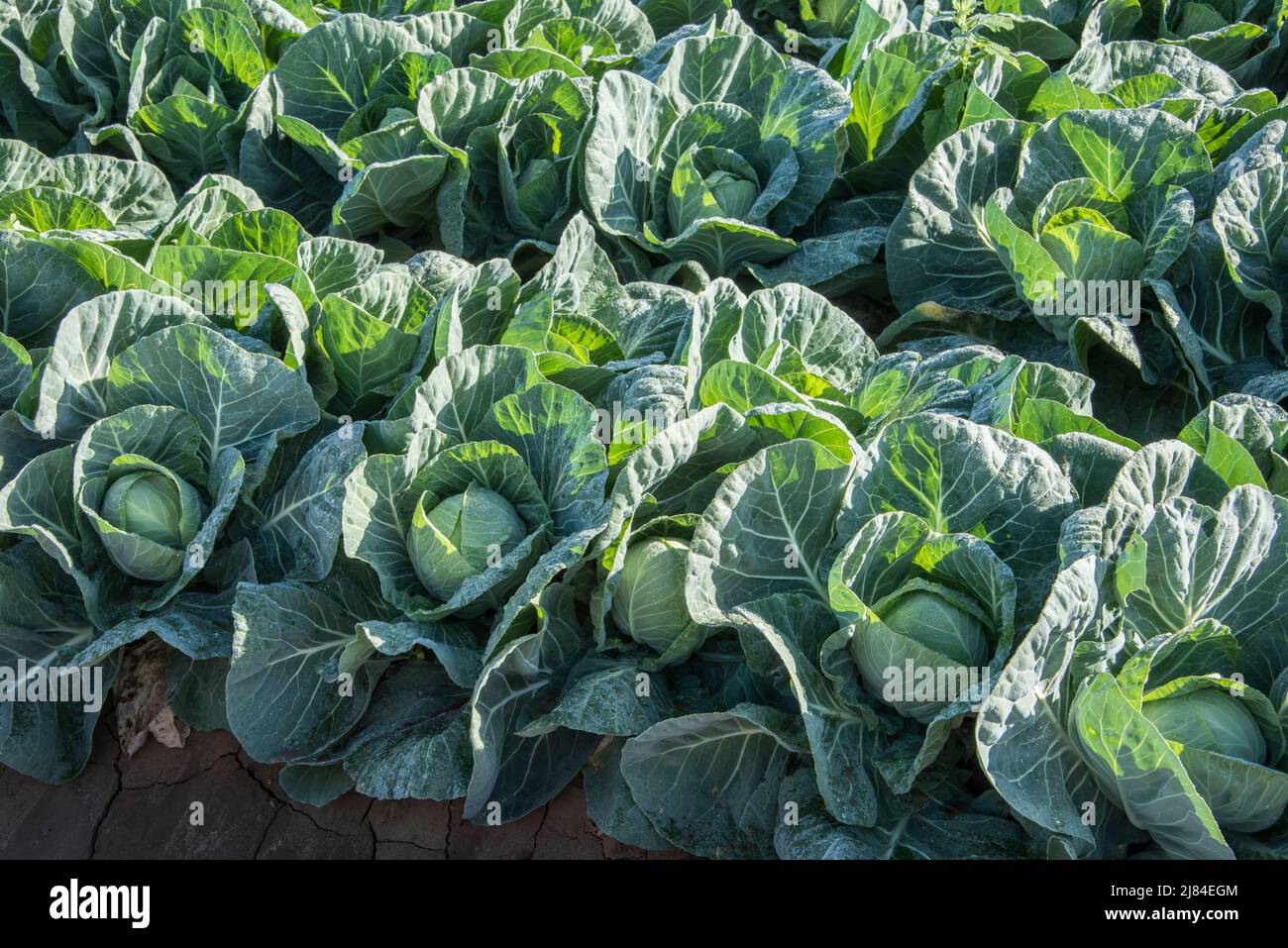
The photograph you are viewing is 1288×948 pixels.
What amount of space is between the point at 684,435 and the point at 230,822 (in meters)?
1.73

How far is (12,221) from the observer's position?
163 inches

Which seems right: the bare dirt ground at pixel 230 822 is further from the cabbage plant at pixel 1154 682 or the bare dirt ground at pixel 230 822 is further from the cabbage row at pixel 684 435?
the cabbage plant at pixel 1154 682

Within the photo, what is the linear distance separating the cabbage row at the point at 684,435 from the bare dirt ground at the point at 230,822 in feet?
0.30

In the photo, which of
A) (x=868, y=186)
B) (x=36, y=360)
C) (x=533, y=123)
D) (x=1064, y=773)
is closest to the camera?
(x=1064, y=773)

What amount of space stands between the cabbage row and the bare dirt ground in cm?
9

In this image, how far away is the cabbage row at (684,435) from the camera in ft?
9.38

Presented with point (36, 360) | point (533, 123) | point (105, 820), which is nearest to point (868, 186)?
point (533, 123)

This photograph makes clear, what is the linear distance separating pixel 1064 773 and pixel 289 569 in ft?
7.47

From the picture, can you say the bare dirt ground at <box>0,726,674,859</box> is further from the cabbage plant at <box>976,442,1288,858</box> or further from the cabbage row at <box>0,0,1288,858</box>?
the cabbage plant at <box>976,442,1288,858</box>

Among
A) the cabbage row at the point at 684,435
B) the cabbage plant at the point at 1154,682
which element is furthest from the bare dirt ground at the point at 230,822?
the cabbage plant at the point at 1154,682

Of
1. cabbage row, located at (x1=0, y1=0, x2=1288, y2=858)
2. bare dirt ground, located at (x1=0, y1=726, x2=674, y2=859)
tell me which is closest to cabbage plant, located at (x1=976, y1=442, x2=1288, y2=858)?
cabbage row, located at (x1=0, y1=0, x2=1288, y2=858)

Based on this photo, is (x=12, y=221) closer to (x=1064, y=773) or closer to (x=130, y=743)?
(x=130, y=743)

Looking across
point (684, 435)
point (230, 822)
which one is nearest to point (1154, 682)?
point (684, 435)

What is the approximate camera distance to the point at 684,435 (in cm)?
309
